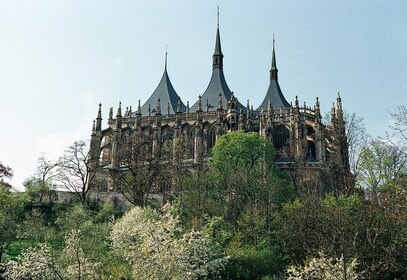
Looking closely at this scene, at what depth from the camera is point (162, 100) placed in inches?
2192

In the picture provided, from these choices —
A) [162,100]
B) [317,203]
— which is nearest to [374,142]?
[317,203]

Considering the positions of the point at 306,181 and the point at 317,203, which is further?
the point at 306,181

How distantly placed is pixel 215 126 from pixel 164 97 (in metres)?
8.38

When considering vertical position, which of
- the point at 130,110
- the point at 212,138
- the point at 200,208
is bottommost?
the point at 200,208

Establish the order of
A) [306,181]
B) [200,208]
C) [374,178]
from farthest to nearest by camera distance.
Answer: [306,181] < [374,178] < [200,208]

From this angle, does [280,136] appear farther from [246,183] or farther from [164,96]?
[246,183]

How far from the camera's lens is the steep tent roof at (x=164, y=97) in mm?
55031

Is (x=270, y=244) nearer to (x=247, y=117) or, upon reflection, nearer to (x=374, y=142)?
(x=374, y=142)

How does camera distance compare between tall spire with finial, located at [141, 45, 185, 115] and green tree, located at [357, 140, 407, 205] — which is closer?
green tree, located at [357, 140, 407, 205]

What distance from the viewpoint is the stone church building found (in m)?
44.7

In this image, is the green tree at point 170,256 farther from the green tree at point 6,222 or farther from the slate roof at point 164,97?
the slate roof at point 164,97

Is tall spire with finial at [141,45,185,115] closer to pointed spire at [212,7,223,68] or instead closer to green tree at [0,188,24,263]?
pointed spire at [212,7,223,68]

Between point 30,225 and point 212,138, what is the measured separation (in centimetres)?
2434

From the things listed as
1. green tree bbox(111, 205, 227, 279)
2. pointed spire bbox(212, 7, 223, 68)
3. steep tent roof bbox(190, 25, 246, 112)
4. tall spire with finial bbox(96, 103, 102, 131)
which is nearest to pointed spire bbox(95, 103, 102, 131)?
tall spire with finial bbox(96, 103, 102, 131)
